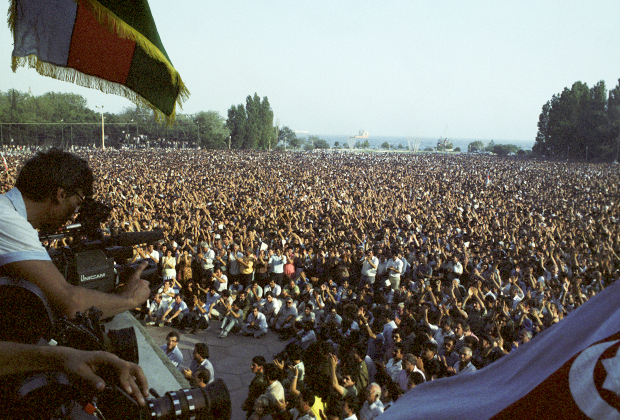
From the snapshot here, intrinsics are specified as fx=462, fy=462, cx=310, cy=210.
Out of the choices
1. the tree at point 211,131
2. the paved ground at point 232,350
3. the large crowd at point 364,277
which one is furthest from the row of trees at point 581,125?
the paved ground at point 232,350

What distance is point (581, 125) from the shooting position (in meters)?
48.7

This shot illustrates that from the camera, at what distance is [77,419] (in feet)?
2.86

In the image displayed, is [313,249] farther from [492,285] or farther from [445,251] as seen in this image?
[492,285]

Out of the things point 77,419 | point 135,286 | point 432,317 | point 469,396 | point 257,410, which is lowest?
point 257,410

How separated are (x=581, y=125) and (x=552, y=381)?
55.9 meters

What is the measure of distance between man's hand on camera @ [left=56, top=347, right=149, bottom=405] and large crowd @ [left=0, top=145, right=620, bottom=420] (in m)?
0.79

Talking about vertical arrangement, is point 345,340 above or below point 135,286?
below

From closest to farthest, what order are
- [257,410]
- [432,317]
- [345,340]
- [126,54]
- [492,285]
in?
[126,54] < [257,410] < [345,340] < [432,317] < [492,285]

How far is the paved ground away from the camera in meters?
6.25

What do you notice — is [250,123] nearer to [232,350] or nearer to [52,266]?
[232,350]

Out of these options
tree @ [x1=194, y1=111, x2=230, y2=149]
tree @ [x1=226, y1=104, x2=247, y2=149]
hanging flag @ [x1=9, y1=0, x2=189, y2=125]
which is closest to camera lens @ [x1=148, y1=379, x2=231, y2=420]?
hanging flag @ [x1=9, y1=0, x2=189, y2=125]

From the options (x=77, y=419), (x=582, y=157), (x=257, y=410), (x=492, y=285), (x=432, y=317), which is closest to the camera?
(x=77, y=419)

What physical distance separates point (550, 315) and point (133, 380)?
20.6 feet

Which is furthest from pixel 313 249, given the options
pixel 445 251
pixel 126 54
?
pixel 126 54
